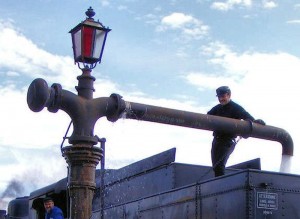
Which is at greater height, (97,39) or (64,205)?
(97,39)

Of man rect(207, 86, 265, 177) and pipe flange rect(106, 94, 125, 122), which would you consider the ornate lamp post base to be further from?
man rect(207, 86, 265, 177)

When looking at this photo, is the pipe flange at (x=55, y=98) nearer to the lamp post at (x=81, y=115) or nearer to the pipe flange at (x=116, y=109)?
the lamp post at (x=81, y=115)

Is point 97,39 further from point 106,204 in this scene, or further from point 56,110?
point 106,204

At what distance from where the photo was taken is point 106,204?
1298 centimetres

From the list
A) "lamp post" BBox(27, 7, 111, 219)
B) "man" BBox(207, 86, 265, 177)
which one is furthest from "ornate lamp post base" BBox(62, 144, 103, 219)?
"man" BBox(207, 86, 265, 177)

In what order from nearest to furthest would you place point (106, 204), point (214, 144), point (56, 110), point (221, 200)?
1. point (56, 110)
2. point (221, 200)
3. point (214, 144)
4. point (106, 204)

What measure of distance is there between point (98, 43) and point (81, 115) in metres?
1.04

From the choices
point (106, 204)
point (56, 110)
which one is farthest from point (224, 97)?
point (106, 204)

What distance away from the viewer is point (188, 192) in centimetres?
906

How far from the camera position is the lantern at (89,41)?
7.91 meters

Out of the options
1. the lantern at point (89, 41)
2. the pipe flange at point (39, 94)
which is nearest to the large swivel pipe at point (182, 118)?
the lantern at point (89, 41)

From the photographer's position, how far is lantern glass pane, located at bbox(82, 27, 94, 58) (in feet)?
25.9

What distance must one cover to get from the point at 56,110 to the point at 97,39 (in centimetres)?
110

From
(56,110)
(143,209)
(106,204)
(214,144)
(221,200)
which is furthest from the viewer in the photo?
(106,204)
